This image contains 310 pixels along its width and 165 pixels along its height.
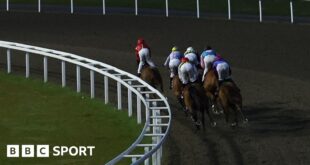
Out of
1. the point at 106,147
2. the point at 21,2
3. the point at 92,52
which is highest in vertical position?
the point at 21,2

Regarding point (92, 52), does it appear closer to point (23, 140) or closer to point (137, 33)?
point (137, 33)

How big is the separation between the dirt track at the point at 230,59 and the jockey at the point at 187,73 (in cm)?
75

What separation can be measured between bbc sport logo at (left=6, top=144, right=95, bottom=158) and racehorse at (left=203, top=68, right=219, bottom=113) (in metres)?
4.34

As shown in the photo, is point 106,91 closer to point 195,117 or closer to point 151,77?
point 151,77

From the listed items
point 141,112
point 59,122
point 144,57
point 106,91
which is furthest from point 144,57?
point 59,122

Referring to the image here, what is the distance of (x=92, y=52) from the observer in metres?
30.4

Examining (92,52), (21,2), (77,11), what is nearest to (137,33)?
(92,52)

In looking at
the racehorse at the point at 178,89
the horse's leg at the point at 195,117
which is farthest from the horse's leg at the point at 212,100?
the horse's leg at the point at 195,117

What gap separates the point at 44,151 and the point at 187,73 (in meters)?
4.23

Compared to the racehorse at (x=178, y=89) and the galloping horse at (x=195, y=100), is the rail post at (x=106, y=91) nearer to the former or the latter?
the racehorse at (x=178, y=89)

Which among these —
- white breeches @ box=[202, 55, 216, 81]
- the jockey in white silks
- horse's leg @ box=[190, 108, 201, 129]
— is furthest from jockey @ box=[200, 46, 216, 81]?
horse's leg @ box=[190, 108, 201, 129]

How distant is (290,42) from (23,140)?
1614 cm

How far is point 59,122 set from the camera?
63.7 ft

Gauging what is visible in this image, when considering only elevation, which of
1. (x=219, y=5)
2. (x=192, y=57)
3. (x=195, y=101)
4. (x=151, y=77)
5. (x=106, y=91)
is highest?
(x=219, y=5)
